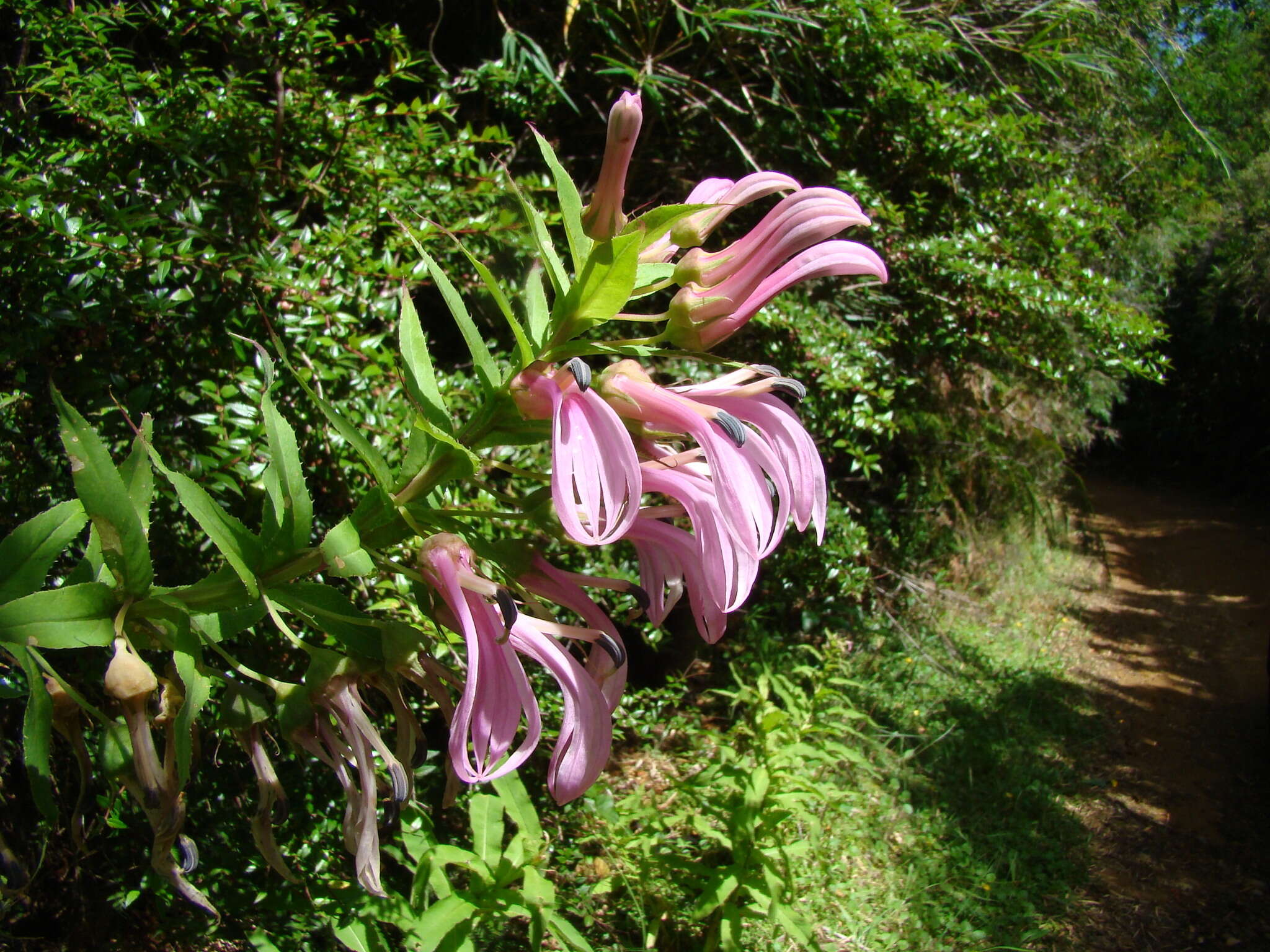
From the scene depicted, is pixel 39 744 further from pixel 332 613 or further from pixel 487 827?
pixel 487 827

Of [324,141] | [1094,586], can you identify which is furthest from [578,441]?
[1094,586]

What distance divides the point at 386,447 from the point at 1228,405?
13351 mm

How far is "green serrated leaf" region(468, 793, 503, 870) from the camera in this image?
206 centimetres

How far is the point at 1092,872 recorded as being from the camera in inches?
147

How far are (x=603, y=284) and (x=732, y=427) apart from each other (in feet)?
0.56

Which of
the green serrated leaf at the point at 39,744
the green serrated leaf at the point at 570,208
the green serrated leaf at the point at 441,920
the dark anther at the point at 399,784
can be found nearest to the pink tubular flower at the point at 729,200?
the green serrated leaf at the point at 570,208

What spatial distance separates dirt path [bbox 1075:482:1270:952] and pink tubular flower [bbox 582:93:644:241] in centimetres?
371

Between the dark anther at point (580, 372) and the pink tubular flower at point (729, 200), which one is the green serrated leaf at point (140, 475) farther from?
the pink tubular flower at point (729, 200)

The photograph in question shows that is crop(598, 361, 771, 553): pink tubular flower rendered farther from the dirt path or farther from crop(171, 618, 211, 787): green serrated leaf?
the dirt path

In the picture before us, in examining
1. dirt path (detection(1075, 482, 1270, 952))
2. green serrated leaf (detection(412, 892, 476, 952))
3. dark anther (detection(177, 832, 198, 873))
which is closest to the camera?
dark anther (detection(177, 832, 198, 873))

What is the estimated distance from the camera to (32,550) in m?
0.77

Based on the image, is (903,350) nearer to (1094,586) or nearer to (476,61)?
(476,61)

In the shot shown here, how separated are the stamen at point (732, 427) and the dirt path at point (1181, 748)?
11.8ft

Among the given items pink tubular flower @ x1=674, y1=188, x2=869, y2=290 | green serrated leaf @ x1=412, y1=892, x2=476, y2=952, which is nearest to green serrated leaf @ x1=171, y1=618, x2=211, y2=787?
pink tubular flower @ x1=674, y1=188, x2=869, y2=290
